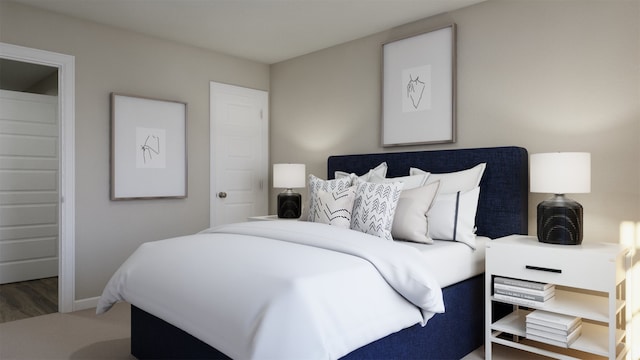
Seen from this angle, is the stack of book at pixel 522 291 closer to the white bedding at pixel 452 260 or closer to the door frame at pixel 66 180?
the white bedding at pixel 452 260

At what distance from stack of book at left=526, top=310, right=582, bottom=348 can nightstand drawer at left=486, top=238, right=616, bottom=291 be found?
0.69 feet

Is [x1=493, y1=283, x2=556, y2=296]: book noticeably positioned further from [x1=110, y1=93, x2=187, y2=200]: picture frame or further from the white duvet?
[x1=110, y1=93, x2=187, y2=200]: picture frame

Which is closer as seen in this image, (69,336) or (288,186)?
(69,336)

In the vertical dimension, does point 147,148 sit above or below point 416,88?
below

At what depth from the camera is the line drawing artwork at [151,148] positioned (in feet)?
13.0

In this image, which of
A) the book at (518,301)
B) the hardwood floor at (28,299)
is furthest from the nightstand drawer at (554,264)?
the hardwood floor at (28,299)

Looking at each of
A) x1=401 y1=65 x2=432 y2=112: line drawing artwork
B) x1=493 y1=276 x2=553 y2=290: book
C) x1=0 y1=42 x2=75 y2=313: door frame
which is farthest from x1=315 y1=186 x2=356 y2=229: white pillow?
x1=0 y1=42 x2=75 y2=313: door frame

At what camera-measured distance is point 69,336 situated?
299cm

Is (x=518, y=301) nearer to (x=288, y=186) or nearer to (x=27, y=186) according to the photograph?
(x=288, y=186)

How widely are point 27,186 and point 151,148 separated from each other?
1827 millimetres

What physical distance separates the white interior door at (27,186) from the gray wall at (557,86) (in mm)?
3706

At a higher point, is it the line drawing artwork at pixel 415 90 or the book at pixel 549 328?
the line drawing artwork at pixel 415 90

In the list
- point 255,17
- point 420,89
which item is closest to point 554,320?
point 420,89

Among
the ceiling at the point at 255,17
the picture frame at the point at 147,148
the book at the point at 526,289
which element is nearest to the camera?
the book at the point at 526,289
